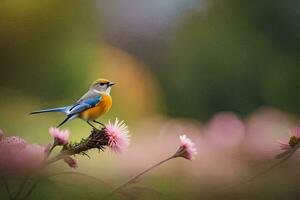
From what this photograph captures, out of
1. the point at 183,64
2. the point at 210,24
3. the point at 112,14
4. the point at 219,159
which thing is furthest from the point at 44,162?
the point at 210,24

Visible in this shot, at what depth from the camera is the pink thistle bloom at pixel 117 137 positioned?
47 cm

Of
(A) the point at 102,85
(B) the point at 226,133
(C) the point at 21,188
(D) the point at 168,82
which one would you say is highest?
(D) the point at 168,82

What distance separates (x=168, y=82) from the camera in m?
1.91

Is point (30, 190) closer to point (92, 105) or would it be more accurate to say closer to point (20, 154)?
point (20, 154)

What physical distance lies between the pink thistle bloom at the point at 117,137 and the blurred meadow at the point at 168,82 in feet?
0.22

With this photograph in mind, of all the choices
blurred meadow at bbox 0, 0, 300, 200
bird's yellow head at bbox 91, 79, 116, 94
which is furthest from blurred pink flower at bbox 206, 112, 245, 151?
bird's yellow head at bbox 91, 79, 116, 94

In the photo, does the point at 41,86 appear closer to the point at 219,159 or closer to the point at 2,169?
the point at 219,159

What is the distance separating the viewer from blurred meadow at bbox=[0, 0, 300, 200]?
101 cm

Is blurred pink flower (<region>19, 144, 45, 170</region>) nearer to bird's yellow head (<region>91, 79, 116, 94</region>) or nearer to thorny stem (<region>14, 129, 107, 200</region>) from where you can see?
thorny stem (<region>14, 129, 107, 200</region>)

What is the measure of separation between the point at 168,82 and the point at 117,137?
1.43 metres

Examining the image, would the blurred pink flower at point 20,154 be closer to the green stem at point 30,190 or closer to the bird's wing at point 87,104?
the green stem at point 30,190

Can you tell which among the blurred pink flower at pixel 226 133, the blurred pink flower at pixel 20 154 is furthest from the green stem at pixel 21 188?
the blurred pink flower at pixel 226 133

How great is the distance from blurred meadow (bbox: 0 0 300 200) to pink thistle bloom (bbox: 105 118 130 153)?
67 mm

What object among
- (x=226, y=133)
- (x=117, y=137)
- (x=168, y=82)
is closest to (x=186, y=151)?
(x=117, y=137)
